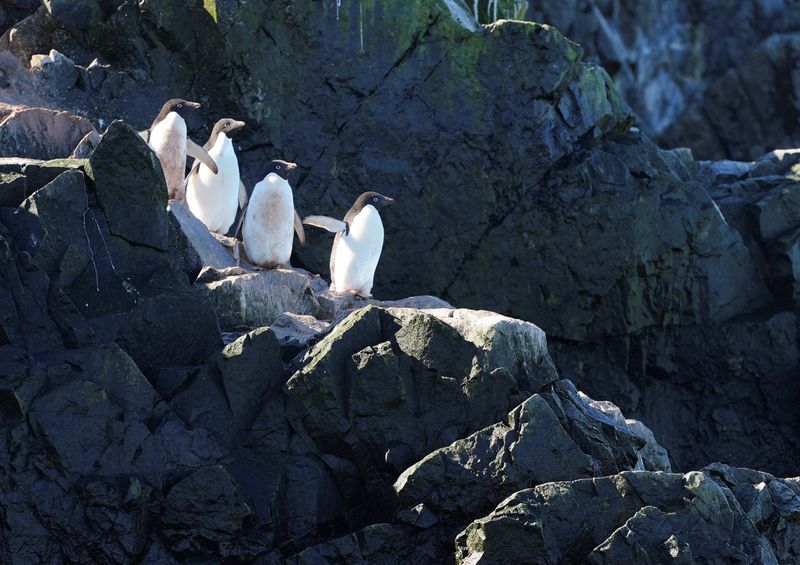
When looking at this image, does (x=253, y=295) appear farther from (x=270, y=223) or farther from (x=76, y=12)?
(x=76, y=12)

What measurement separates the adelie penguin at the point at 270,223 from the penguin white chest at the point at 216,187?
114cm

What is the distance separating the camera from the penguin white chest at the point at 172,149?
12375 millimetres

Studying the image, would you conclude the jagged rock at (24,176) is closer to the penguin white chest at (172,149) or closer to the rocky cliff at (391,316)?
the rocky cliff at (391,316)

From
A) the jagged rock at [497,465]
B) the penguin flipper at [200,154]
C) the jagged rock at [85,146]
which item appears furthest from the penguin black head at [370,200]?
the jagged rock at [497,465]

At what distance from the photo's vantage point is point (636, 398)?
1558 centimetres

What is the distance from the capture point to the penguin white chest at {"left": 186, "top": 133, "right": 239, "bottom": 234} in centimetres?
1309

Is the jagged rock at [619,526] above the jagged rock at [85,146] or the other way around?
the other way around

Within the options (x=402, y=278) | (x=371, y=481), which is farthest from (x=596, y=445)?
(x=402, y=278)

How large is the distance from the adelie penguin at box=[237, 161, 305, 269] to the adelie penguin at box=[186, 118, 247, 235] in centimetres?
114

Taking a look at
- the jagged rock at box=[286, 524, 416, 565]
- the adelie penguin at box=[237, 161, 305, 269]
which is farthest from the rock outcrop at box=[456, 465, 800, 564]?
the adelie penguin at box=[237, 161, 305, 269]

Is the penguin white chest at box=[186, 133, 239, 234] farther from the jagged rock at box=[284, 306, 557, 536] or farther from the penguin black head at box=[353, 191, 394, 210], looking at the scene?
the jagged rock at box=[284, 306, 557, 536]

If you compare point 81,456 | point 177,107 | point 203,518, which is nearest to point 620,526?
point 203,518

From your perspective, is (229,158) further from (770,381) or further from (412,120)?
(770,381)

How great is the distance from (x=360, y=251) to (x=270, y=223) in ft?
3.02
